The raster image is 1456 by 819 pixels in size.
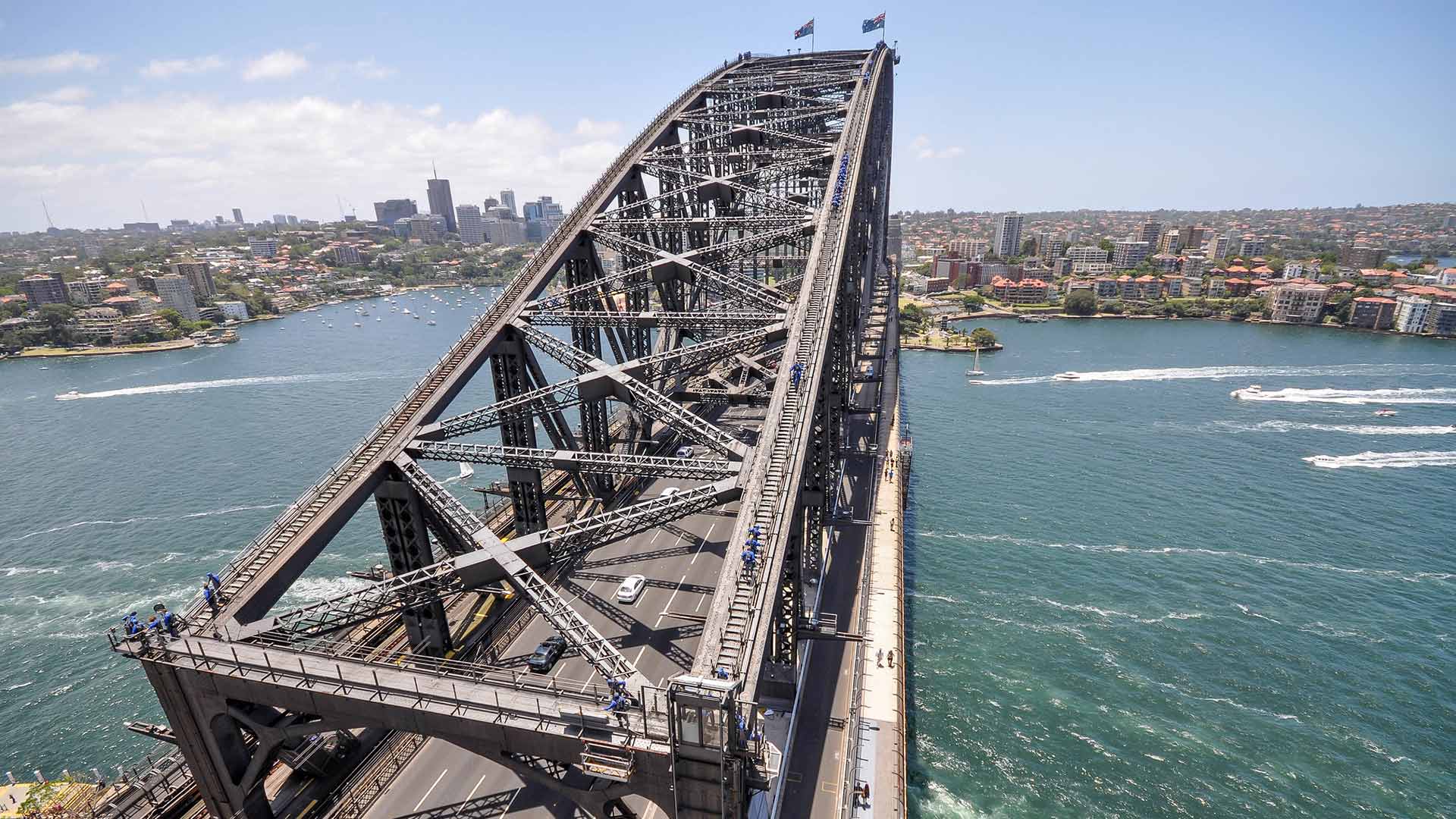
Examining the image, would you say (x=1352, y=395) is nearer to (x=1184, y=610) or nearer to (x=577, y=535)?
(x=1184, y=610)

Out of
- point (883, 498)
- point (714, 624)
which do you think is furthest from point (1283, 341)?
point (714, 624)

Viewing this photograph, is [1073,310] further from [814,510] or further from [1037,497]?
[814,510]

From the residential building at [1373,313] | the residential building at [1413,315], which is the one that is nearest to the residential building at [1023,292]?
the residential building at [1373,313]

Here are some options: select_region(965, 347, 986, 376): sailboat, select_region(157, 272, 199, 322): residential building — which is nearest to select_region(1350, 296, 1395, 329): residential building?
select_region(965, 347, 986, 376): sailboat

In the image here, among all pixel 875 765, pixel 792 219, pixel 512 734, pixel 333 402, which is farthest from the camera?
pixel 333 402

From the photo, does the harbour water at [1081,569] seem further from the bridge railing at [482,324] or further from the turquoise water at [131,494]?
the bridge railing at [482,324]

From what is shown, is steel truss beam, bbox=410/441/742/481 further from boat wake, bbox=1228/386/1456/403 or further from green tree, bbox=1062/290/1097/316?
green tree, bbox=1062/290/1097/316
